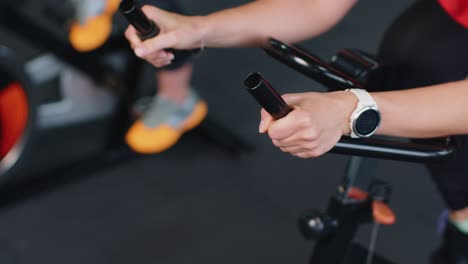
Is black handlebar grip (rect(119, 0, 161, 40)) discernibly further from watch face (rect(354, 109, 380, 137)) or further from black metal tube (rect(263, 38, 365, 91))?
watch face (rect(354, 109, 380, 137))

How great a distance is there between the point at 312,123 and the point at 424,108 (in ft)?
0.55

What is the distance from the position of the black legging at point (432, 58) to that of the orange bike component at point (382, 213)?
11 cm

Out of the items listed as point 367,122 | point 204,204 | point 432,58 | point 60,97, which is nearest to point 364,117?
point 367,122

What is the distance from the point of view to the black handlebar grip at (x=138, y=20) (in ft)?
2.24

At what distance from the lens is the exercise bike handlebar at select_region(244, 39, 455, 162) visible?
0.53 metres

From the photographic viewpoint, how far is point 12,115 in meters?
1.59

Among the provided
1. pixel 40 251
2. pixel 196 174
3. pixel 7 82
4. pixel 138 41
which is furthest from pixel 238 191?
pixel 138 41

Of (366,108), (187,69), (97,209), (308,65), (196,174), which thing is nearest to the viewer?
(366,108)

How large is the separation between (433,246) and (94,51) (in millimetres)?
1165

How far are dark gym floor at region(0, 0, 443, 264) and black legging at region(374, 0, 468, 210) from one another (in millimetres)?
421

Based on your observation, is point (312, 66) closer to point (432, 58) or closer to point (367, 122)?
point (367, 122)

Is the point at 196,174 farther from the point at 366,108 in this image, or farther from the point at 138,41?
the point at 366,108

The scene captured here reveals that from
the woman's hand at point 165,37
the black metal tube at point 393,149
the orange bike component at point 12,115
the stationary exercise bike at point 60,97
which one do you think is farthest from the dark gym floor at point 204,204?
the black metal tube at point 393,149

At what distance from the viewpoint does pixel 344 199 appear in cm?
90
